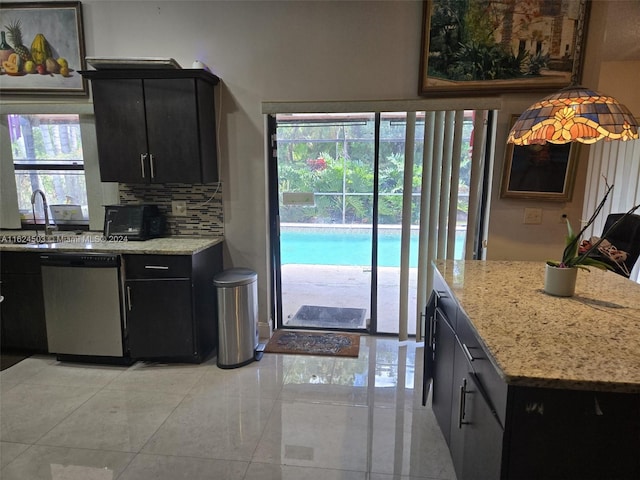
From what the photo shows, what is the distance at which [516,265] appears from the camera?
2.21 metres

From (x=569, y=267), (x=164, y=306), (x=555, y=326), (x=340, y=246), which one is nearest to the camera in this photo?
(x=555, y=326)

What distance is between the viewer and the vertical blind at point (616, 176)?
3.28 m

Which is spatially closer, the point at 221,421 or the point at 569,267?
the point at 569,267

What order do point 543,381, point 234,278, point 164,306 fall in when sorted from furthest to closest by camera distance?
point 234,278 → point 164,306 → point 543,381

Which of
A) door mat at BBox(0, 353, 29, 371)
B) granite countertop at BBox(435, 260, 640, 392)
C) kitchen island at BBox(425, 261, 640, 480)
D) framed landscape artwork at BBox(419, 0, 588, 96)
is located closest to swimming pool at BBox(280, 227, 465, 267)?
framed landscape artwork at BBox(419, 0, 588, 96)

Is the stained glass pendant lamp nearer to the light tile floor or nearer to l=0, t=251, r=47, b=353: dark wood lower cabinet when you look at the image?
the light tile floor

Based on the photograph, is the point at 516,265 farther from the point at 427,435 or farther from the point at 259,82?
the point at 259,82

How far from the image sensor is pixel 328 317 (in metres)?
3.78

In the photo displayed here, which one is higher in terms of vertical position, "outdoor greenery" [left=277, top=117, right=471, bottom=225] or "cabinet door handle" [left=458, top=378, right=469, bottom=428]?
"outdoor greenery" [left=277, top=117, right=471, bottom=225]

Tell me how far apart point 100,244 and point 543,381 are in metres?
2.92

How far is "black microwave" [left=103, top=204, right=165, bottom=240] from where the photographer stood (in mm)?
3064

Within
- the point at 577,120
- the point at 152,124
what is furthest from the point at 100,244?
the point at 577,120

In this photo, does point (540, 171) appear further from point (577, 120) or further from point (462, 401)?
point (462, 401)

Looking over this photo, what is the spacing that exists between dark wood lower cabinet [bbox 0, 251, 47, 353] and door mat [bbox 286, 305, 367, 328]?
78.6 inches
